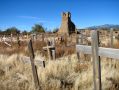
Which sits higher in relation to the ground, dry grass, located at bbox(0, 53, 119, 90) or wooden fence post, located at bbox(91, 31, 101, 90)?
wooden fence post, located at bbox(91, 31, 101, 90)

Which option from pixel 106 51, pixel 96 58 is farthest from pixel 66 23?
pixel 106 51

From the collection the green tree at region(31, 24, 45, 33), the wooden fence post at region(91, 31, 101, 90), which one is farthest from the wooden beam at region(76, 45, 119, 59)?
the green tree at region(31, 24, 45, 33)

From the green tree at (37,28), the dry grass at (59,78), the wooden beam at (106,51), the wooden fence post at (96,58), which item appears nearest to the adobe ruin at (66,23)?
the green tree at (37,28)

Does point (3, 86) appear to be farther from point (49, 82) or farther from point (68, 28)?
point (68, 28)

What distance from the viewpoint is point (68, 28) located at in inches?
1898

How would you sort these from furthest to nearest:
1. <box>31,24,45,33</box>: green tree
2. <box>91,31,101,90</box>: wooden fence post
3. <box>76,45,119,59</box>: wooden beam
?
1. <box>31,24,45,33</box>: green tree
2. <box>91,31,101,90</box>: wooden fence post
3. <box>76,45,119,59</box>: wooden beam

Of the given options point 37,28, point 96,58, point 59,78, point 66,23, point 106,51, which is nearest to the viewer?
point 106,51

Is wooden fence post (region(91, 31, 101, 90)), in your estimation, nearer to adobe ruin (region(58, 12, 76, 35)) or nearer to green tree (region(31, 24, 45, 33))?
adobe ruin (region(58, 12, 76, 35))

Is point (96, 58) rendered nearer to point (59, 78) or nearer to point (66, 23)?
point (59, 78)

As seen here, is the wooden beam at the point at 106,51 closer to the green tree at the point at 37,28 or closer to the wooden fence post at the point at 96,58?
the wooden fence post at the point at 96,58

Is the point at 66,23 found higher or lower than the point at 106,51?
higher

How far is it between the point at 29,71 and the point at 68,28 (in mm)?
40092

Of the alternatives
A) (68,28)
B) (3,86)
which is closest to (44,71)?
(3,86)

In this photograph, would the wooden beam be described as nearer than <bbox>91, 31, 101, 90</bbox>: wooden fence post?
Yes
